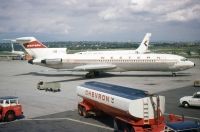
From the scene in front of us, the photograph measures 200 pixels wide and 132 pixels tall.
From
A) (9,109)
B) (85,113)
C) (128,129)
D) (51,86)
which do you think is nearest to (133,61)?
(51,86)

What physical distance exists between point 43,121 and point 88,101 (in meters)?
3.78

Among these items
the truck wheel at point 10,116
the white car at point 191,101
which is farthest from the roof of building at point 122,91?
the white car at point 191,101

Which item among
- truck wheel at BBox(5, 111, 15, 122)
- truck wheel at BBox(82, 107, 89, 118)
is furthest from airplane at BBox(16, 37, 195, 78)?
truck wheel at BBox(5, 111, 15, 122)

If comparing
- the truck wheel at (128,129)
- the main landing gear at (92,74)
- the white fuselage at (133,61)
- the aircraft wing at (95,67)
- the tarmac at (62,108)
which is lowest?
the tarmac at (62,108)

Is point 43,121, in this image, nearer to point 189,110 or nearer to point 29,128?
point 29,128

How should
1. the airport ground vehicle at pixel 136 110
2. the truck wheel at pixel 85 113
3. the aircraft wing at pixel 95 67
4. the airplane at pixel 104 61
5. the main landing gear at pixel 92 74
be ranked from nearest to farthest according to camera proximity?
the airport ground vehicle at pixel 136 110, the truck wheel at pixel 85 113, the airplane at pixel 104 61, the aircraft wing at pixel 95 67, the main landing gear at pixel 92 74

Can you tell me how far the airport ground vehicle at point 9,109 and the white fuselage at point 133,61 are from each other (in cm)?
2662

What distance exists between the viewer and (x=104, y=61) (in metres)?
50.2

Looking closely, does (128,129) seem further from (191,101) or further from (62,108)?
(62,108)

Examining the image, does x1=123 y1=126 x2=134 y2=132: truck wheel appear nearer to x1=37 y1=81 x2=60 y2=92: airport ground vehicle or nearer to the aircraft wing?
x1=37 y1=81 x2=60 y2=92: airport ground vehicle

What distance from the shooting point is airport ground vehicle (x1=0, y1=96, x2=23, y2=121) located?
23.5 meters

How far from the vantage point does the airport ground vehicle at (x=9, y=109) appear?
77.0ft

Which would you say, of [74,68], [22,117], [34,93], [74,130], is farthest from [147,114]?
[74,68]

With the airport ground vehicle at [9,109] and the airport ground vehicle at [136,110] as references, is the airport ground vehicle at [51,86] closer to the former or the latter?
the airport ground vehicle at [9,109]
